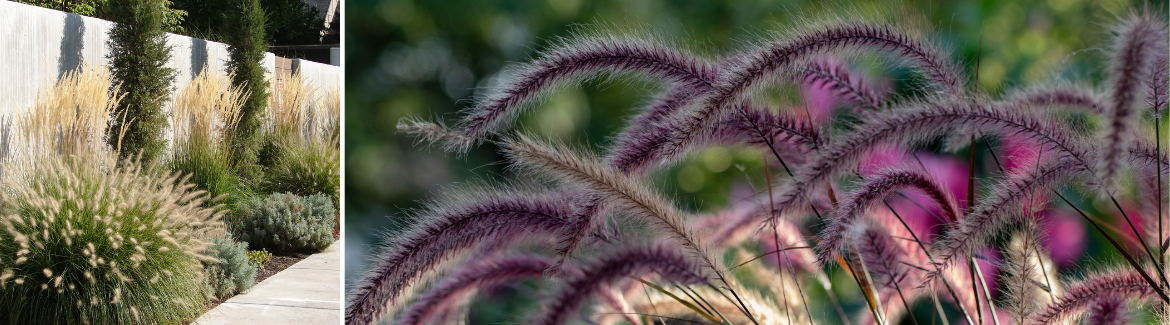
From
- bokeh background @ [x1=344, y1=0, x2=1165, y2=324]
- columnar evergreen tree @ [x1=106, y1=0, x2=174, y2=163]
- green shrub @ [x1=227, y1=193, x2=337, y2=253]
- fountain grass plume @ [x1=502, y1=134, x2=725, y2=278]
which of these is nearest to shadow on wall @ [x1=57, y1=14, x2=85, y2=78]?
columnar evergreen tree @ [x1=106, y1=0, x2=174, y2=163]

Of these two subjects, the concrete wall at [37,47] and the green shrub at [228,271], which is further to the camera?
the concrete wall at [37,47]

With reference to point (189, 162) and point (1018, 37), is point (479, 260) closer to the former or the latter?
point (1018, 37)

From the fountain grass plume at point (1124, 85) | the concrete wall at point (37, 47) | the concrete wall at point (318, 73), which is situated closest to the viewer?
the fountain grass plume at point (1124, 85)

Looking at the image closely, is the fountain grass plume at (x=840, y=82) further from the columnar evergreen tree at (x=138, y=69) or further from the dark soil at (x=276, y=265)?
the columnar evergreen tree at (x=138, y=69)

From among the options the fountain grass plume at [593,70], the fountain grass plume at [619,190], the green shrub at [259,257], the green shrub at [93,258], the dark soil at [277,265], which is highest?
the fountain grass plume at [593,70]

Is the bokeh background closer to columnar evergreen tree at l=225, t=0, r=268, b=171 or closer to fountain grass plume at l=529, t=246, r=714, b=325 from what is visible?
fountain grass plume at l=529, t=246, r=714, b=325

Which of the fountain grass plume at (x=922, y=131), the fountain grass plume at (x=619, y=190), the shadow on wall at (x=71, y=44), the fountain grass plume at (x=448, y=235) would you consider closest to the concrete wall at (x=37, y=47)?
the shadow on wall at (x=71, y=44)
